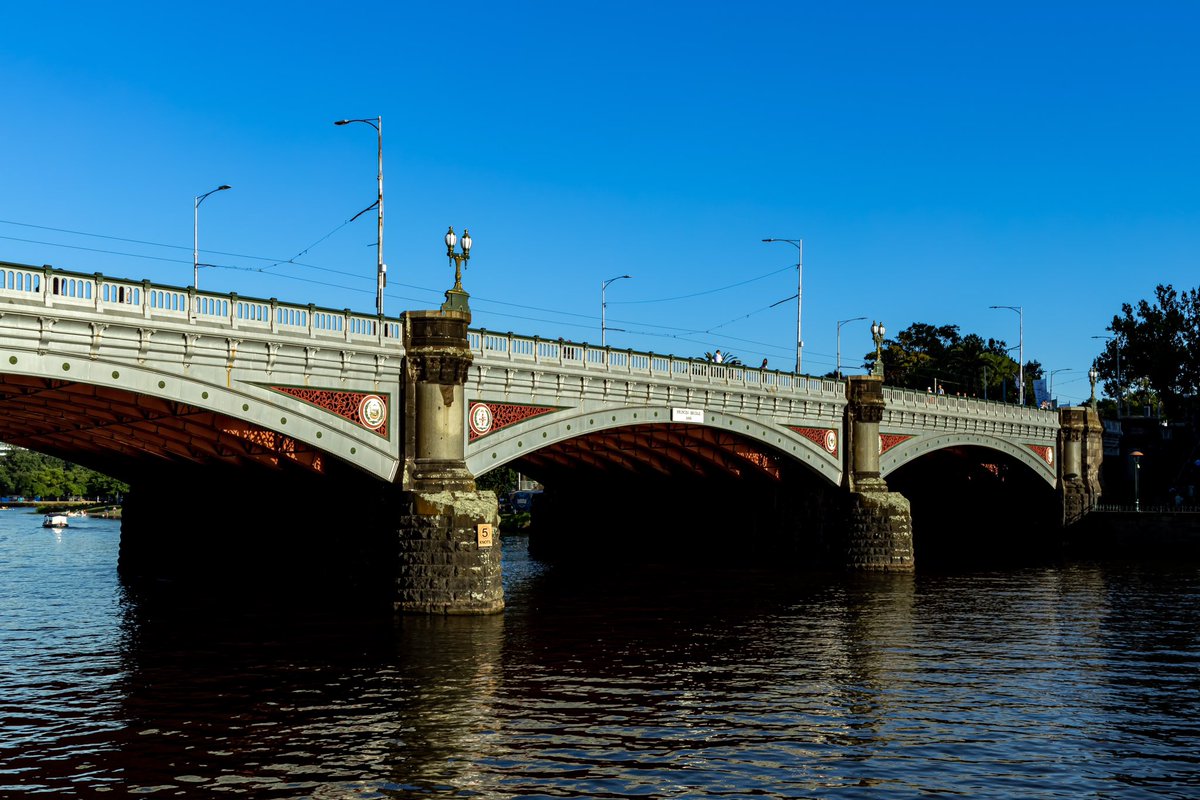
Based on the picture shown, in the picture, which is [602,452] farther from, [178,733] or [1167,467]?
[1167,467]

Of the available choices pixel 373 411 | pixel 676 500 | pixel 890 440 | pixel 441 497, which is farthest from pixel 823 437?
pixel 373 411

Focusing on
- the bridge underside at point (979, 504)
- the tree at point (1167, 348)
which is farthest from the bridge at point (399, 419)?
the tree at point (1167, 348)

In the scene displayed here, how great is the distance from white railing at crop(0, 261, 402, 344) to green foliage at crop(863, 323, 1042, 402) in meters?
108

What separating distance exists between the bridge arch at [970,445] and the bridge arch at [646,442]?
5743mm

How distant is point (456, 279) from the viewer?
41.8 m

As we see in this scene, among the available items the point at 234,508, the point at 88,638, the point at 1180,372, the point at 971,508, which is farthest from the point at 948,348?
the point at 88,638

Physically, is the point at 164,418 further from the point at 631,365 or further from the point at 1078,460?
the point at 1078,460

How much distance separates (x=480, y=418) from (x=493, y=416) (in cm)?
72

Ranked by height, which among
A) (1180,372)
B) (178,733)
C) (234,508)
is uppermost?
(1180,372)

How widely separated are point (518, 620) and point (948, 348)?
129m

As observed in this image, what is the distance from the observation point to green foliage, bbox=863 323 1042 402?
14525 cm

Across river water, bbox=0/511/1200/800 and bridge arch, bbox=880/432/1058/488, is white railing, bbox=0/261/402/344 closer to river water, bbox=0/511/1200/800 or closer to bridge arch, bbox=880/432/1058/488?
river water, bbox=0/511/1200/800

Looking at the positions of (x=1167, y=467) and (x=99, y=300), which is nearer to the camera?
(x=99, y=300)

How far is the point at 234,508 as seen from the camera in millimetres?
51844
